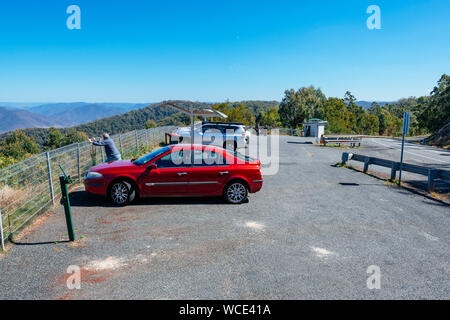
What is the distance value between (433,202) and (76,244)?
10.1 m

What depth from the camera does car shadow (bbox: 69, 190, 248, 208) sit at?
7922 mm

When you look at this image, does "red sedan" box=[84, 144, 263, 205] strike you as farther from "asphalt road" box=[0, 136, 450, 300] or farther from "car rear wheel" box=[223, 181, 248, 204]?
"asphalt road" box=[0, 136, 450, 300]

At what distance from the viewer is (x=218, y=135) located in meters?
19.8

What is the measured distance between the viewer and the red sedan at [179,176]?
774cm

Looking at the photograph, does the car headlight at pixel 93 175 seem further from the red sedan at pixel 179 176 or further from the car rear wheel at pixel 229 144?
the car rear wheel at pixel 229 144

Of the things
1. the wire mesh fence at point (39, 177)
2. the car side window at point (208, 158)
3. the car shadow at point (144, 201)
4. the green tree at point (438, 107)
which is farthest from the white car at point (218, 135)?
the green tree at point (438, 107)

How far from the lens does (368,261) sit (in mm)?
5047

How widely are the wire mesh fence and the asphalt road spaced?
623mm

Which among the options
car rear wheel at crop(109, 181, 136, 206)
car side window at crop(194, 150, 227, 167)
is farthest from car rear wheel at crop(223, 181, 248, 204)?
car rear wheel at crop(109, 181, 136, 206)

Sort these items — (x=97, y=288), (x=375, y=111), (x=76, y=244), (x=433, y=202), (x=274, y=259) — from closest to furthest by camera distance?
(x=97, y=288) → (x=274, y=259) → (x=76, y=244) → (x=433, y=202) → (x=375, y=111)

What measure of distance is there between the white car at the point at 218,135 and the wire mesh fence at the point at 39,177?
464 centimetres

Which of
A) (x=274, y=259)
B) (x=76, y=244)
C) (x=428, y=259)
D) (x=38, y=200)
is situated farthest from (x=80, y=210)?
(x=428, y=259)

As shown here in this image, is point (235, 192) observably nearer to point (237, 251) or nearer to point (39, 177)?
point (237, 251)

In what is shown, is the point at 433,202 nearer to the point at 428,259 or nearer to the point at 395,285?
the point at 428,259
